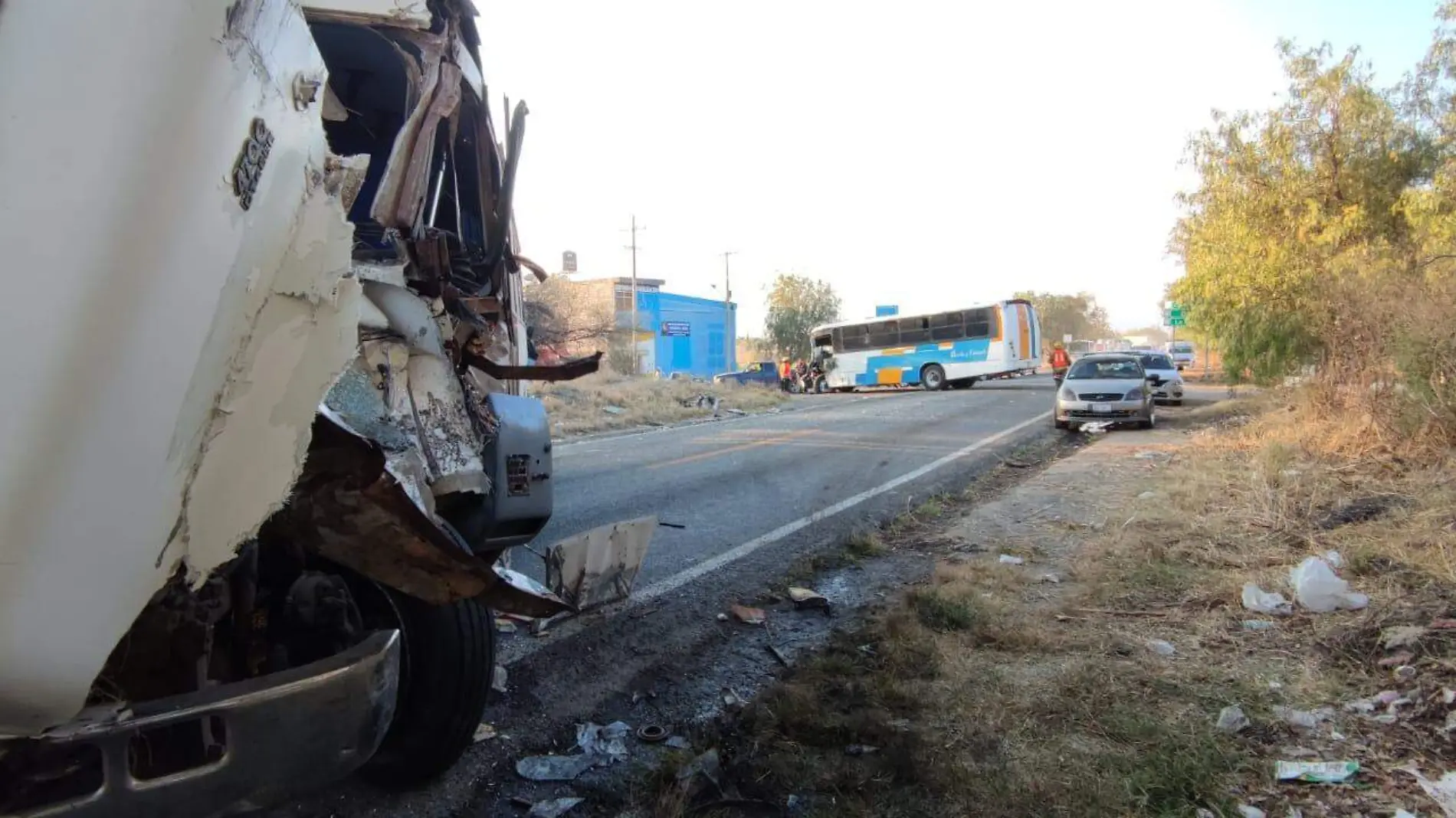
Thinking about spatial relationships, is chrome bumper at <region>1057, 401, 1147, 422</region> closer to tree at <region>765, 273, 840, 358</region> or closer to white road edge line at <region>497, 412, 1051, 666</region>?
white road edge line at <region>497, 412, 1051, 666</region>

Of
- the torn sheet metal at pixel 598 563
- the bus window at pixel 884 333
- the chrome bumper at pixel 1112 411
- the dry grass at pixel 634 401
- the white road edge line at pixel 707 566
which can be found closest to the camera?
the torn sheet metal at pixel 598 563

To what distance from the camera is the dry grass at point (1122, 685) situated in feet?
9.48

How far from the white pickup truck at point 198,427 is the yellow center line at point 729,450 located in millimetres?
8382

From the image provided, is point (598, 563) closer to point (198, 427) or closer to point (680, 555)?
point (680, 555)

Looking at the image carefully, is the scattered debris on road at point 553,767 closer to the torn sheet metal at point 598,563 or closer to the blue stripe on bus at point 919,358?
the torn sheet metal at point 598,563

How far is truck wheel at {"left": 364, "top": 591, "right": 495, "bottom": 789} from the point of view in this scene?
9.20 feet

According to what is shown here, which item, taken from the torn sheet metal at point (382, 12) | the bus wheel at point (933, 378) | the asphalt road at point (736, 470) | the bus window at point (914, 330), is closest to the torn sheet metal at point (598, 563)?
the asphalt road at point (736, 470)

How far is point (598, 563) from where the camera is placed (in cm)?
415

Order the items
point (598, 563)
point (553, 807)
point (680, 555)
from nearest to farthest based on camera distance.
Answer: point (553, 807) < point (598, 563) < point (680, 555)

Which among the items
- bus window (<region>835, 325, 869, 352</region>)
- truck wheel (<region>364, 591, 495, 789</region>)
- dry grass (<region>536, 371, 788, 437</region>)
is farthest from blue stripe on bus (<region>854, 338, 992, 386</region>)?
truck wheel (<region>364, 591, 495, 789</region>)

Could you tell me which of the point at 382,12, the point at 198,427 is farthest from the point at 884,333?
the point at 198,427

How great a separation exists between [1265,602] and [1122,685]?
4.81 ft

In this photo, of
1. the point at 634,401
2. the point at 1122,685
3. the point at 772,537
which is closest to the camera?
the point at 1122,685

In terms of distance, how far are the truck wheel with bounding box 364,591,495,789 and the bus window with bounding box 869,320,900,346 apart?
32.3 metres
